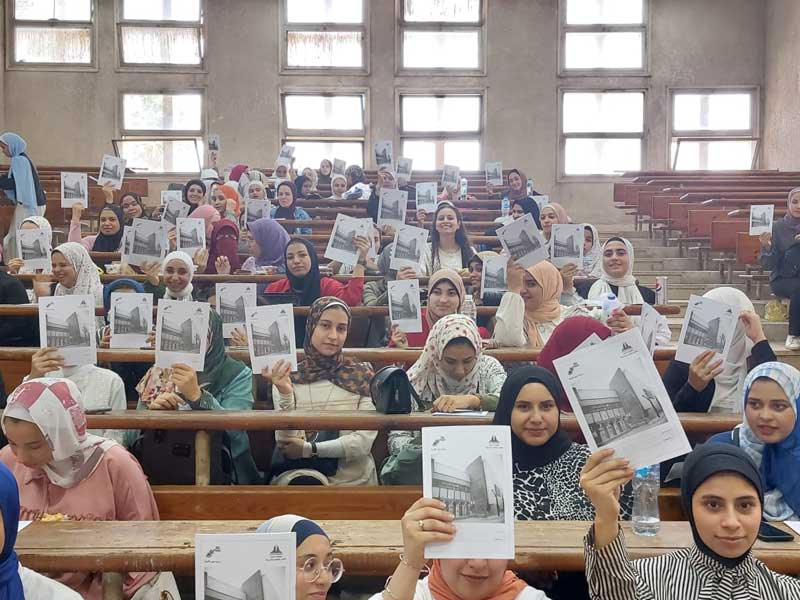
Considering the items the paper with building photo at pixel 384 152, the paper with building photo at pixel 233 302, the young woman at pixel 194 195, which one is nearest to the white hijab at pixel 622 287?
the paper with building photo at pixel 233 302

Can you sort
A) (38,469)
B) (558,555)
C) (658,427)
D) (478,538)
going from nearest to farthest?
(478,538), (658,427), (558,555), (38,469)

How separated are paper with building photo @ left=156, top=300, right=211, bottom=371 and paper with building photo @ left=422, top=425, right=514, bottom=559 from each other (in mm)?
1863

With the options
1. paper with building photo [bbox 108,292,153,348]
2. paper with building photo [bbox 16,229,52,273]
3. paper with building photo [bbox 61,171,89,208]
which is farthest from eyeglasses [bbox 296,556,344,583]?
paper with building photo [bbox 61,171,89,208]

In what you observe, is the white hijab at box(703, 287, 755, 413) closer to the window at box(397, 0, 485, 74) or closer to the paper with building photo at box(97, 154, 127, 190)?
the paper with building photo at box(97, 154, 127, 190)

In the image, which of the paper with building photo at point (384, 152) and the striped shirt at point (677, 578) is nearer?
the striped shirt at point (677, 578)

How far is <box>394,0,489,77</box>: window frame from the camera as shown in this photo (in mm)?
15391

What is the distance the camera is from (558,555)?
213cm

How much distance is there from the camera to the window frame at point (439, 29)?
15.4 metres

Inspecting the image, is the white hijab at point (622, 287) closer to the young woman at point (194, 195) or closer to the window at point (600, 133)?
the young woman at point (194, 195)

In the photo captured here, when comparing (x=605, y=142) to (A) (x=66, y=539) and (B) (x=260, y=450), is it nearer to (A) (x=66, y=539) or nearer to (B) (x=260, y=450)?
(B) (x=260, y=450)

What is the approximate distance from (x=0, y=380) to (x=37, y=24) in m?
13.3

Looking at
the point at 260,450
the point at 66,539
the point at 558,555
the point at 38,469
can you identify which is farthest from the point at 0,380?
the point at 558,555

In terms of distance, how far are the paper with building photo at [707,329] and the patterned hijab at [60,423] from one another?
2021mm

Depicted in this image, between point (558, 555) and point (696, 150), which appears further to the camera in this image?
point (696, 150)
